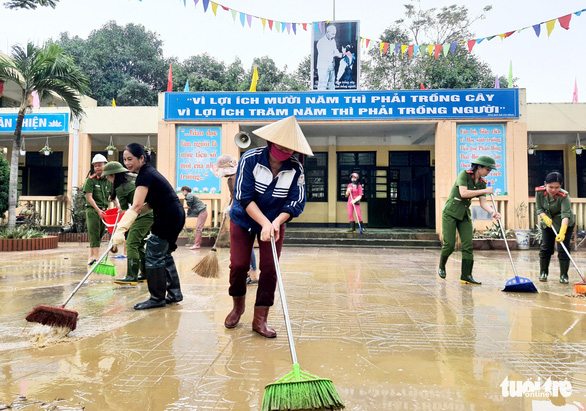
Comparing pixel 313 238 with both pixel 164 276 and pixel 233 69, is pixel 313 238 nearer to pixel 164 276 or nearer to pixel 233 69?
pixel 164 276

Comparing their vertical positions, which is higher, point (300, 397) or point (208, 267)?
point (208, 267)

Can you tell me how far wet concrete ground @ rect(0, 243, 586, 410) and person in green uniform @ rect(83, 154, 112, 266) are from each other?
113cm

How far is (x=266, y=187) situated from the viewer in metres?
3.10

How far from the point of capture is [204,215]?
33.7 ft

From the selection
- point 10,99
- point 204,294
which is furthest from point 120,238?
point 10,99

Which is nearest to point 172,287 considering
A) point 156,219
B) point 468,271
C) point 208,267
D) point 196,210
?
point 208,267

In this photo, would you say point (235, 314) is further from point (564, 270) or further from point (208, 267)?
point (564, 270)

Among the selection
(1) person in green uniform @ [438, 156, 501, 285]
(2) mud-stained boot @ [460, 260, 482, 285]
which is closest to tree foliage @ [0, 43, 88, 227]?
(1) person in green uniform @ [438, 156, 501, 285]

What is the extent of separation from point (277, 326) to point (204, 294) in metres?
1.58

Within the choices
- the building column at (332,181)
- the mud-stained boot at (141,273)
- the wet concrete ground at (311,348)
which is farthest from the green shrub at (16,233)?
the building column at (332,181)

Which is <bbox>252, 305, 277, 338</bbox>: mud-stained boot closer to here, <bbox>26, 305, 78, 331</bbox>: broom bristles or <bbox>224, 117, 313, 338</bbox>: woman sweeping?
<bbox>224, 117, 313, 338</bbox>: woman sweeping

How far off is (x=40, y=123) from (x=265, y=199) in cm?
1432

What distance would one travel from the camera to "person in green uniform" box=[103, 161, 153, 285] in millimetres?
4773

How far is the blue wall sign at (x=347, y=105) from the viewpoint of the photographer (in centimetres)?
1148
